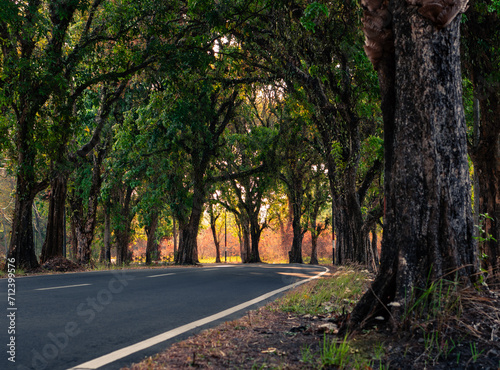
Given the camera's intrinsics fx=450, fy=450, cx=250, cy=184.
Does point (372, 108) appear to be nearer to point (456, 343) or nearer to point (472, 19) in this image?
point (472, 19)

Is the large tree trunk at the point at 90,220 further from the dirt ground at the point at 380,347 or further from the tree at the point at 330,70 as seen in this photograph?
the dirt ground at the point at 380,347

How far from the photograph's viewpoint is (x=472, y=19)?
10.6m

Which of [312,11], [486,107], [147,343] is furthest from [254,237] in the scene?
[147,343]

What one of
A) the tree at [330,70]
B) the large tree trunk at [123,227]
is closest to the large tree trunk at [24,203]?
the tree at [330,70]

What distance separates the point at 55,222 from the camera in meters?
17.4

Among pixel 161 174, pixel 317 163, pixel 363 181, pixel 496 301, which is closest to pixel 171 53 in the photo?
pixel 363 181

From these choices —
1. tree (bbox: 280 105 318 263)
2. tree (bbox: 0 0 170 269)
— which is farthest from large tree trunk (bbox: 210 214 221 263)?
tree (bbox: 0 0 170 269)

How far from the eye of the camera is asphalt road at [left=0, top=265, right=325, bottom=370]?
4223 mm

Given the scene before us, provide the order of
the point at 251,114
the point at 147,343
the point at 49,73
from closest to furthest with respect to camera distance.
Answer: the point at 147,343
the point at 49,73
the point at 251,114

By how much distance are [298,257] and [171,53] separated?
26342 millimetres

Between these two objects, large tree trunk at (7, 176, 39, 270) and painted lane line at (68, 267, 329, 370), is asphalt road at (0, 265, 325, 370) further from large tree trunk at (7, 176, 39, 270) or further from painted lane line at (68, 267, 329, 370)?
large tree trunk at (7, 176, 39, 270)

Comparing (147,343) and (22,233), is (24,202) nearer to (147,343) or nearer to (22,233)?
(22,233)

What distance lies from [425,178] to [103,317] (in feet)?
15.0
